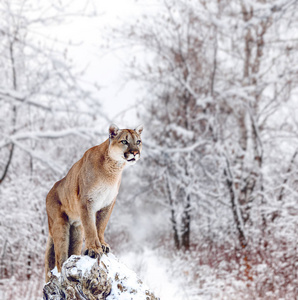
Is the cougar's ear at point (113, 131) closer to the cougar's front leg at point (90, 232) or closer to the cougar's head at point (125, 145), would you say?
the cougar's head at point (125, 145)

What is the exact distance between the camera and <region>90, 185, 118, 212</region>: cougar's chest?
120 inches

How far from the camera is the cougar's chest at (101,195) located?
9.97ft

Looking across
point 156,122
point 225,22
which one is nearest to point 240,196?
point 156,122

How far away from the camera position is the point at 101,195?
3.07 metres

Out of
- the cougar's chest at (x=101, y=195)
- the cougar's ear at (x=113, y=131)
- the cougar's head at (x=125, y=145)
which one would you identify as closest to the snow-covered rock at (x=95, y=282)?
the cougar's chest at (x=101, y=195)

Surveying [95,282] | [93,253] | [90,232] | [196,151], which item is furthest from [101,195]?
[196,151]

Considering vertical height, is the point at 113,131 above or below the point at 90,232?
above

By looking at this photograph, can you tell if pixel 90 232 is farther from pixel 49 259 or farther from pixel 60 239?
pixel 49 259

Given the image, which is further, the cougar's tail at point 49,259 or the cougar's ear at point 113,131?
the cougar's tail at point 49,259

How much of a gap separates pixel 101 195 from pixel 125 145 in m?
0.46

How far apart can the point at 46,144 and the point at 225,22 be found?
1035 cm

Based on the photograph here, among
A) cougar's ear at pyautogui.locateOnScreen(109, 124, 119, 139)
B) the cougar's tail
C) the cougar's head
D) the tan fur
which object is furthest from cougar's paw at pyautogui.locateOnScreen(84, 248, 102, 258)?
cougar's ear at pyautogui.locateOnScreen(109, 124, 119, 139)

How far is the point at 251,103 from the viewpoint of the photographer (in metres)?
12.3

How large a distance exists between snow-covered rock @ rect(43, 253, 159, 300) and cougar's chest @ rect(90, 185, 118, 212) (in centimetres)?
41
